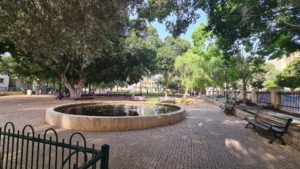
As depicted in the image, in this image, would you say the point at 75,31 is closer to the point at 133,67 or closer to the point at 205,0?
the point at 205,0

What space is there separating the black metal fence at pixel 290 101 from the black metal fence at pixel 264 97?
1.99 m

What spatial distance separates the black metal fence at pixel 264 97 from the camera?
1921 centimetres

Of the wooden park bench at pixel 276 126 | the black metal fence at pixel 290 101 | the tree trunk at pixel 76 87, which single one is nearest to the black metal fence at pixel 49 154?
the wooden park bench at pixel 276 126

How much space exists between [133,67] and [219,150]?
2569cm

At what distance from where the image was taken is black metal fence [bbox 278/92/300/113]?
14677mm

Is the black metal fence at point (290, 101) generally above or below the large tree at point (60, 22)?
below

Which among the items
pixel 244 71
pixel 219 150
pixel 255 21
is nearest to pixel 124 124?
pixel 219 150

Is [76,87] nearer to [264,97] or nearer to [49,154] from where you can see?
[264,97]

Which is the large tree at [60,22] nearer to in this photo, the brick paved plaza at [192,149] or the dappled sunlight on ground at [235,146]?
the brick paved plaza at [192,149]

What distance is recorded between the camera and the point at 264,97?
2041 cm

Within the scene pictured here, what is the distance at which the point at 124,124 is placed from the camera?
9.91 m

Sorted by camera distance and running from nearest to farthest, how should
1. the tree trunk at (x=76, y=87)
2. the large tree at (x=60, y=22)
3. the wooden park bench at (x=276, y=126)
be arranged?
the large tree at (x=60, y=22) → the wooden park bench at (x=276, y=126) → the tree trunk at (x=76, y=87)

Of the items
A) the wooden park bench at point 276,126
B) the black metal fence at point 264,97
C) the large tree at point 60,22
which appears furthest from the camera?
the black metal fence at point 264,97

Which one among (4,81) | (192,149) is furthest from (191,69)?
(4,81)
